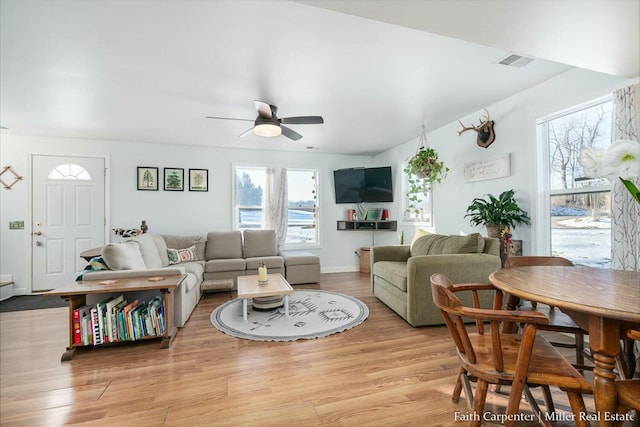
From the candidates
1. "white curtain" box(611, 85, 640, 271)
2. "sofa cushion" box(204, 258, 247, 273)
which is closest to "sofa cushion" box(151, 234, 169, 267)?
"sofa cushion" box(204, 258, 247, 273)

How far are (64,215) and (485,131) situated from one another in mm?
6365

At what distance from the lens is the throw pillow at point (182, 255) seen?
438cm

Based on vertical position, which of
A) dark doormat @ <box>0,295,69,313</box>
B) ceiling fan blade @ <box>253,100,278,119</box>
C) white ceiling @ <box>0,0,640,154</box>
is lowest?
dark doormat @ <box>0,295,69,313</box>

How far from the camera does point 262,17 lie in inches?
72.1

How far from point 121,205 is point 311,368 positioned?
4480 millimetres

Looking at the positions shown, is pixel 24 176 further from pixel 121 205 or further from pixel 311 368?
pixel 311 368

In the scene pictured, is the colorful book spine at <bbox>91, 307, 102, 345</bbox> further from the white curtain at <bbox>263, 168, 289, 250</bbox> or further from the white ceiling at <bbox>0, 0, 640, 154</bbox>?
the white curtain at <bbox>263, 168, 289, 250</bbox>

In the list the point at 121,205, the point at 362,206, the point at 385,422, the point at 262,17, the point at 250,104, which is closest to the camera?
the point at 385,422

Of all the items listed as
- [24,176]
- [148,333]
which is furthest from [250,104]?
[24,176]

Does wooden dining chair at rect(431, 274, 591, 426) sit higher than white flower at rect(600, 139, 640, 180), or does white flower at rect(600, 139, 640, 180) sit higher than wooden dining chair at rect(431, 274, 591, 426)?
white flower at rect(600, 139, 640, 180)

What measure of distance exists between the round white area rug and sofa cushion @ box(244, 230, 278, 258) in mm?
1297

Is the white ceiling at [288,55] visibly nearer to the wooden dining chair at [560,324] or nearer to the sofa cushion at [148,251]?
the wooden dining chair at [560,324]

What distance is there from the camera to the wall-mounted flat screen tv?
5.55m

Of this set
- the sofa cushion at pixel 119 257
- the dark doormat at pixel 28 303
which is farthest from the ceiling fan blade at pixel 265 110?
the dark doormat at pixel 28 303
